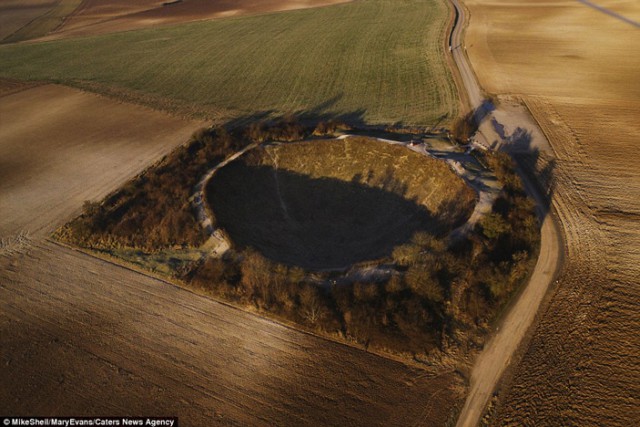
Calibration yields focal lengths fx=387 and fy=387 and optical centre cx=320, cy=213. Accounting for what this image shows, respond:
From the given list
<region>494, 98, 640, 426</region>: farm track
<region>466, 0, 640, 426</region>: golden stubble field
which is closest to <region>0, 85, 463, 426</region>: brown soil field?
<region>494, 98, 640, 426</region>: farm track

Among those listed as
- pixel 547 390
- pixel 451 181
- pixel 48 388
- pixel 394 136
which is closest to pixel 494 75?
pixel 394 136

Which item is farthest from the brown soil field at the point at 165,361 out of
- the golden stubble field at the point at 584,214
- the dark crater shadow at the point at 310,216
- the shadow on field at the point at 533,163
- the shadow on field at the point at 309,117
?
the shadow on field at the point at 309,117

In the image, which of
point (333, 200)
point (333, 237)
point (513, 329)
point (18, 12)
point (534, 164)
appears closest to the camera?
point (513, 329)

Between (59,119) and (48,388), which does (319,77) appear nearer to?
(59,119)

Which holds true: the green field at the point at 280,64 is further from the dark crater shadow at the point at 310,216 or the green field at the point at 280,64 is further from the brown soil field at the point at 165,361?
the brown soil field at the point at 165,361

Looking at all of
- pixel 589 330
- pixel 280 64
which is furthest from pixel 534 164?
pixel 280 64

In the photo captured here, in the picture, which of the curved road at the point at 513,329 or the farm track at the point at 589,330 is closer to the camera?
the farm track at the point at 589,330

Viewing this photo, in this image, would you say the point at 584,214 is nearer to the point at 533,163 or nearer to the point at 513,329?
the point at 533,163

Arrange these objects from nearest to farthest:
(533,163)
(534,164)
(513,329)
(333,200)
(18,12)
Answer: (513,329) → (534,164) → (533,163) → (333,200) → (18,12)
